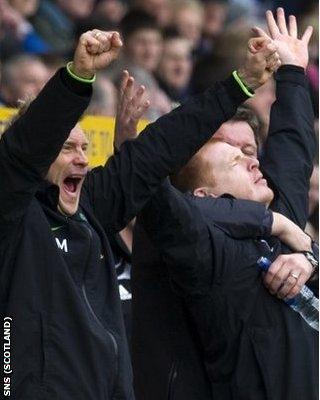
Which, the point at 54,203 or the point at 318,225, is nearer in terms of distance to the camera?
the point at 54,203

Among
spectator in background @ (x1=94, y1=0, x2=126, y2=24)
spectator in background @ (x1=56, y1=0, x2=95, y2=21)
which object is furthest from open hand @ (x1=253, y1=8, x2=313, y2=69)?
spectator in background @ (x1=94, y1=0, x2=126, y2=24)

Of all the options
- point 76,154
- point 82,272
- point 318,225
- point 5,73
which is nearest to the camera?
point 82,272


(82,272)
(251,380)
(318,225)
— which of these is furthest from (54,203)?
(318,225)

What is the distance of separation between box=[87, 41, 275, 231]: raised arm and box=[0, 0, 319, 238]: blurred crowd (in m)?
2.31

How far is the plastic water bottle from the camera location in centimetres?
432

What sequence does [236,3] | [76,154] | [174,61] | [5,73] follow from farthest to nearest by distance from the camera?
[236,3], [174,61], [5,73], [76,154]

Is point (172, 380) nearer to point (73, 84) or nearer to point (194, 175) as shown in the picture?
point (194, 175)

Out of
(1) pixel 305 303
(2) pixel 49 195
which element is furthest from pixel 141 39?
(2) pixel 49 195

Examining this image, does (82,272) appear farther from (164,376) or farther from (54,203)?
(164,376)

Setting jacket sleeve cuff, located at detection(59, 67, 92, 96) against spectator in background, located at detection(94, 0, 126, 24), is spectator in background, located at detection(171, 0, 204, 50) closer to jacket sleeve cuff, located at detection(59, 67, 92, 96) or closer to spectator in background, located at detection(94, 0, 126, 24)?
spectator in background, located at detection(94, 0, 126, 24)

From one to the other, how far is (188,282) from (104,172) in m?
0.45

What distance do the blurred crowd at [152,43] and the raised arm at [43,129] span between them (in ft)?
9.27

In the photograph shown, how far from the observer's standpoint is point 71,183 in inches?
155

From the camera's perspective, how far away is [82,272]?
3.70 meters
